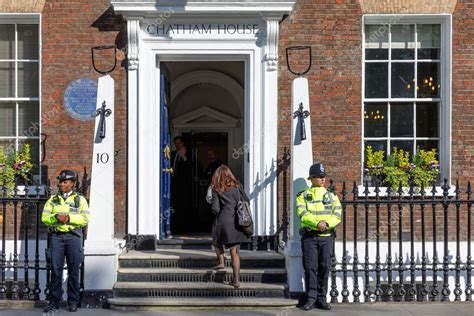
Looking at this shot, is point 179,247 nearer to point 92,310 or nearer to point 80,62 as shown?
point 92,310

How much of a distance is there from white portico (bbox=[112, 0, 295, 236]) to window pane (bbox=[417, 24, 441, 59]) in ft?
7.37

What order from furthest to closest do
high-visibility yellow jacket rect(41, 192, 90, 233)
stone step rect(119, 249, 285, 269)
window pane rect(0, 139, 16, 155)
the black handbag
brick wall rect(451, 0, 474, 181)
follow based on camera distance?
window pane rect(0, 139, 16, 155), brick wall rect(451, 0, 474, 181), stone step rect(119, 249, 285, 269), the black handbag, high-visibility yellow jacket rect(41, 192, 90, 233)

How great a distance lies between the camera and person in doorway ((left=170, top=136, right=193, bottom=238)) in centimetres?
1344

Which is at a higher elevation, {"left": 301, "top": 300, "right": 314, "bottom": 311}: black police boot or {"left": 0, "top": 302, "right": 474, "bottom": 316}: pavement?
{"left": 301, "top": 300, "right": 314, "bottom": 311}: black police boot

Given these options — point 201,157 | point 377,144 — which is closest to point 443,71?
point 377,144

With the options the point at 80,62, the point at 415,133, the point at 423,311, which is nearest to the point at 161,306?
the point at 423,311

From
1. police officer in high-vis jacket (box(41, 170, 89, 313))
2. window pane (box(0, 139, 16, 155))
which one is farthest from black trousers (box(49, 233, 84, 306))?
window pane (box(0, 139, 16, 155))

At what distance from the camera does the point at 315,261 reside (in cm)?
998

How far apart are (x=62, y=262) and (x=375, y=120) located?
5.31 meters

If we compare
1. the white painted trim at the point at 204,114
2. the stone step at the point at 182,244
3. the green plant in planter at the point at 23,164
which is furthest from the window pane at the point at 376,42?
the green plant in planter at the point at 23,164

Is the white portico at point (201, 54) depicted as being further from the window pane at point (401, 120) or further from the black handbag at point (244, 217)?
the window pane at point (401, 120)

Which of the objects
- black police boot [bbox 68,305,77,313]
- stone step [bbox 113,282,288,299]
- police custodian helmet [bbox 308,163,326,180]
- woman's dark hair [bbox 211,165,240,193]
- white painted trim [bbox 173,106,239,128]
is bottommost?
black police boot [bbox 68,305,77,313]

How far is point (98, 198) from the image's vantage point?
10438 millimetres

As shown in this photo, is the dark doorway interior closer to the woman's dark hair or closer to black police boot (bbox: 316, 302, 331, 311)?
the woman's dark hair
